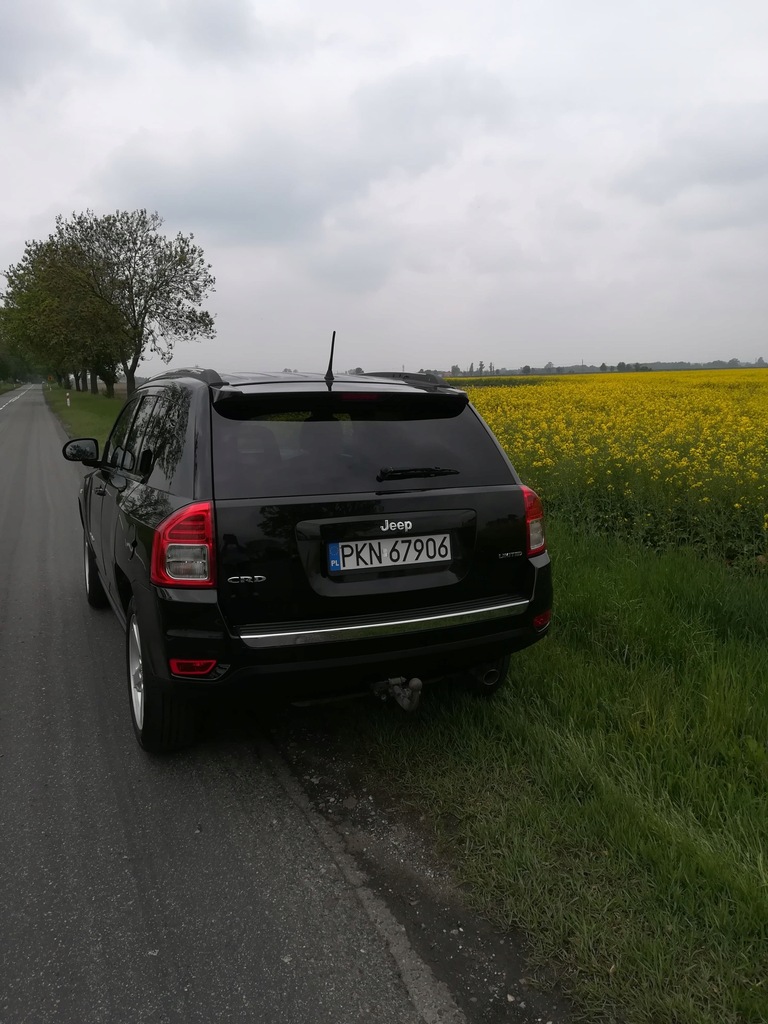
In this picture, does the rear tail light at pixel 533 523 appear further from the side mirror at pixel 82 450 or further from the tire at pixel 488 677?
the side mirror at pixel 82 450

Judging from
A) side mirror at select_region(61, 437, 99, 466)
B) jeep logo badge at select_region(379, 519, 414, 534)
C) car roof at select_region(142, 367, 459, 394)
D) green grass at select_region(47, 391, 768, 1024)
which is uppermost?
A: car roof at select_region(142, 367, 459, 394)

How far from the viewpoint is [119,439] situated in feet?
16.0

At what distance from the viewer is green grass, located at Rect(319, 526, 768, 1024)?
216cm

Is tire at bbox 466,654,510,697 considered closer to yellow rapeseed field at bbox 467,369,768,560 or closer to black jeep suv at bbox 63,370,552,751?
black jeep suv at bbox 63,370,552,751

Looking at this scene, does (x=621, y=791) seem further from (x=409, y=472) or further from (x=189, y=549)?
(x=189, y=549)

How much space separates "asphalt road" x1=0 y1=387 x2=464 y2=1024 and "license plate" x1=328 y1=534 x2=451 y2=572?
105cm

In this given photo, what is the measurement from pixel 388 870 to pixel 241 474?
1557mm

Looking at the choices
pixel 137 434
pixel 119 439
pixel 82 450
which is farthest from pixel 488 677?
pixel 82 450

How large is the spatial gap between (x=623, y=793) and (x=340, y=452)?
5.68 ft

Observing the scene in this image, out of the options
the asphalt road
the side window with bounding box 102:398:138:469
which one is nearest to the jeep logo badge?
the asphalt road

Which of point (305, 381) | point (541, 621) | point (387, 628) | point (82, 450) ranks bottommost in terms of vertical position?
point (541, 621)

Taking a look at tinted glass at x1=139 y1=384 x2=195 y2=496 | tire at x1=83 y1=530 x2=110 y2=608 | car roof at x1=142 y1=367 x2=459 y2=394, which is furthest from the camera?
tire at x1=83 y1=530 x2=110 y2=608

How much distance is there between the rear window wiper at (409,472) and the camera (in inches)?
121

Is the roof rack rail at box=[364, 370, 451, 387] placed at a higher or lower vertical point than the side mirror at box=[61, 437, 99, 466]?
higher
